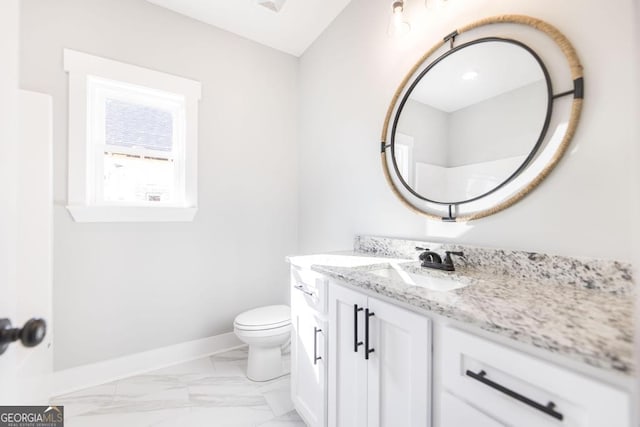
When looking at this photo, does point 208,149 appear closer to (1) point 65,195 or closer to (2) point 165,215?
(2) point 165,215

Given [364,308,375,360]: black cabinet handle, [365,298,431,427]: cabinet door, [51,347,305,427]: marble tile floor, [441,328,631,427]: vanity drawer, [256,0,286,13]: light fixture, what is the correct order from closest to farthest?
[441,328,631,427]: vanity drawer
[365,298,431,427]: cabinet door
[364,308,375,360]: black cabinet handle
[51,347,305,427]: marble tile floor
[256,0,286,13]: light fixture

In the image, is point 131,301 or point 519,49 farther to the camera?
point 131,301

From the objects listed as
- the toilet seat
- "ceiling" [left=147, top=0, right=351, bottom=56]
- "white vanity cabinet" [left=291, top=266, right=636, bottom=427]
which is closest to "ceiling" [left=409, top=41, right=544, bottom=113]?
"white vanity cabinet" [left=291, top=266, right=636, bottom=427]

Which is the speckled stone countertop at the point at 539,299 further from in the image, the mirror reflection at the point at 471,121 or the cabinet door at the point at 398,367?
the mirror reflection at the point at 471,121

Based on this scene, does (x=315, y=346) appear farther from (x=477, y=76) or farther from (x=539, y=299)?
(x=477, y=76)

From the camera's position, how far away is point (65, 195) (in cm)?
175

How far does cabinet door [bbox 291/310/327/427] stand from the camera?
4.18 ft

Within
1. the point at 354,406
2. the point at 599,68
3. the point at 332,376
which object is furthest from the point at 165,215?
the point at 599,68

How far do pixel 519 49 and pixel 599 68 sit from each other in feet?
0.97

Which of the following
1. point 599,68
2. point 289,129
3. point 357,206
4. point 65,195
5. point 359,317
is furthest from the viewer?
point 289,129

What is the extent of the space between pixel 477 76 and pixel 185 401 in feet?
8.13

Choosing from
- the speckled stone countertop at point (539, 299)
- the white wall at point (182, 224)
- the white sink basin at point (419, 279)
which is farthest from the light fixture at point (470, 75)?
the white wall at point (182, 224)

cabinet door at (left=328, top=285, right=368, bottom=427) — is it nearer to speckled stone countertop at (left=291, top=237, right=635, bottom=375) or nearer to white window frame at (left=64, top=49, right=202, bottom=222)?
speckled stone countertop at (left=291, top=237, right=635, bottom=375)

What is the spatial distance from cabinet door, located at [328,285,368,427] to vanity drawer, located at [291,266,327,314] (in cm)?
6
